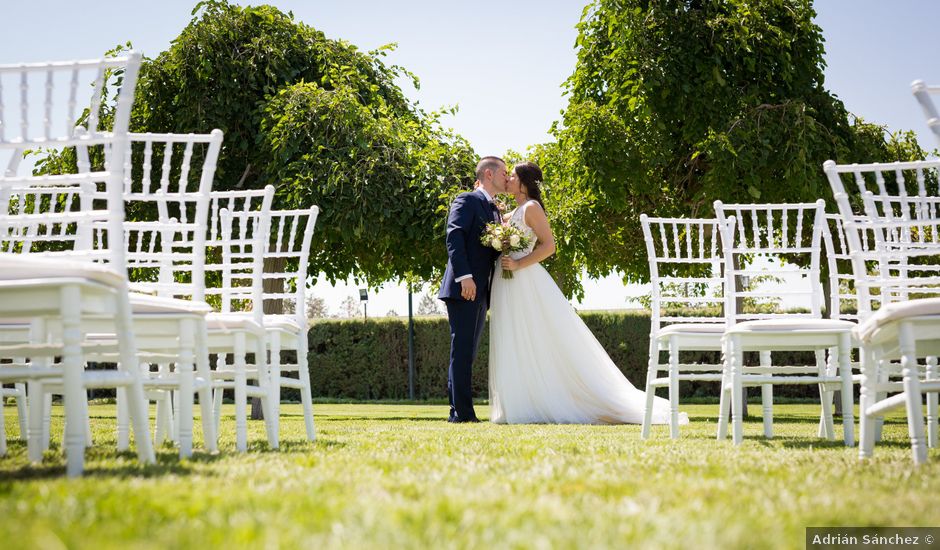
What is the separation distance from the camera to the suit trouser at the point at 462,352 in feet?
29.1

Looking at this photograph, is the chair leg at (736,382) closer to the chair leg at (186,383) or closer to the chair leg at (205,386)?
the chair leg at (205,386)

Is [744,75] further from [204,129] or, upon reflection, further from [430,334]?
[430,334]

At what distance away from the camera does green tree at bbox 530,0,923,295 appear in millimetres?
11016

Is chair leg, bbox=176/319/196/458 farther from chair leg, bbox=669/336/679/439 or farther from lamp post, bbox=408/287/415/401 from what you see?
lamp post, bbox=408/287/415/401

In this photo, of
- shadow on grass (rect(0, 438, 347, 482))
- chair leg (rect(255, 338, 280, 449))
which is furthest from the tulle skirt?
chair leg (rect(255, 338, 280, 449))

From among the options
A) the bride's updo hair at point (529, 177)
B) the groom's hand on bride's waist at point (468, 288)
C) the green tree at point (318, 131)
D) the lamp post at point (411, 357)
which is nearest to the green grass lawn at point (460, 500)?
the groom's hand on bride's waist at point (468, 288)

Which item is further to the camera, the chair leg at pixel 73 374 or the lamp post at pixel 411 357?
the lamp post at pixel 411 357

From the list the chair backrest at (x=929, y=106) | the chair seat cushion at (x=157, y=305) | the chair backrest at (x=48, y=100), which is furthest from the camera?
the chair seat cushion at (x=157, y=305)

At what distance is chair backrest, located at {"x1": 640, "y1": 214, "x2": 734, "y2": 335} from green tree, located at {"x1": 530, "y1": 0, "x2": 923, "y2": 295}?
31.4 inches

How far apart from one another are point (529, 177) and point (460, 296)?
1.44 metres

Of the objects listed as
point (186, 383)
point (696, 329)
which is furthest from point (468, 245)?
point (186, 383)

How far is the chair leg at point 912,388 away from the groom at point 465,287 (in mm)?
5290

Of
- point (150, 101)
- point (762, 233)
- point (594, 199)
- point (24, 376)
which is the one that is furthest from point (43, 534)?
point (762, 233)

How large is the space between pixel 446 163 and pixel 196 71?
3697 mm
